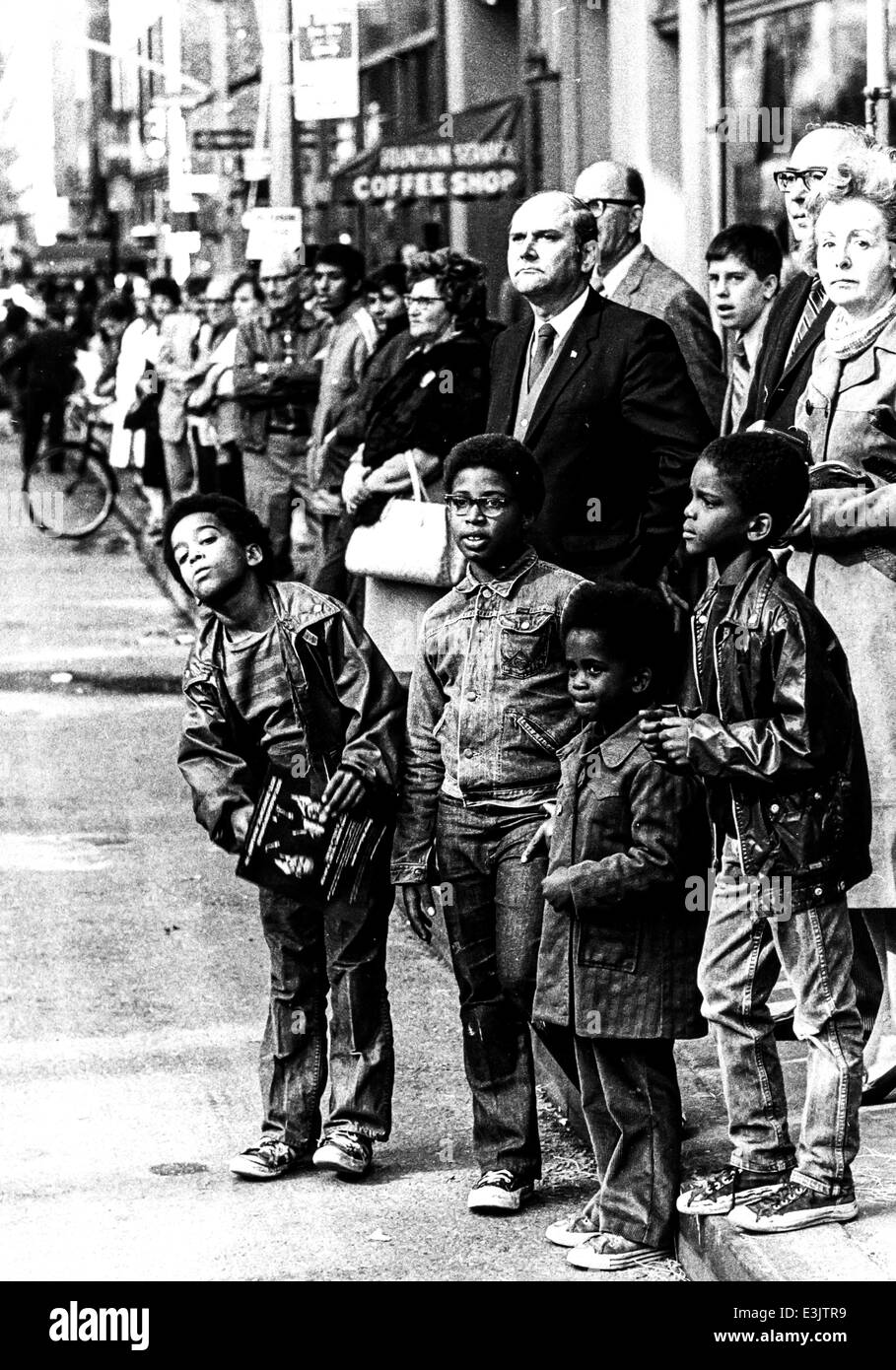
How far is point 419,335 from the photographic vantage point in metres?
10.5

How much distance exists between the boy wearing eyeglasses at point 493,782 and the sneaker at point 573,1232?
0.78 feet

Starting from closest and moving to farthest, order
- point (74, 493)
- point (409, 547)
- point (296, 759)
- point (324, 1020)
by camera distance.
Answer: point (296, 759) < point (324, 1020) < point (409, 547) < point (74, 493)

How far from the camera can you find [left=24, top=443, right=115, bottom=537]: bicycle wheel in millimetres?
22859

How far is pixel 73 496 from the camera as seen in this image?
79.3 ft

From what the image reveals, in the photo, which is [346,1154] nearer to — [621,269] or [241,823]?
[241,823]

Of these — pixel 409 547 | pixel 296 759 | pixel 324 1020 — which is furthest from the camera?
pixel 409 547

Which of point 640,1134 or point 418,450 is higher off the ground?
point 418,450

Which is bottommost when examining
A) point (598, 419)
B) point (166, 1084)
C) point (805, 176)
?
point (166, 1084)

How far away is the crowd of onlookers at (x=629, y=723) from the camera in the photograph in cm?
496

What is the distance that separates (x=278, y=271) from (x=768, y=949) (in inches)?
520

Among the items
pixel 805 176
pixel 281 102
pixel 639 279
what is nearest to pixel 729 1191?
pixel 805 176

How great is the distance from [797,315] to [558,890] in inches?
80.0
